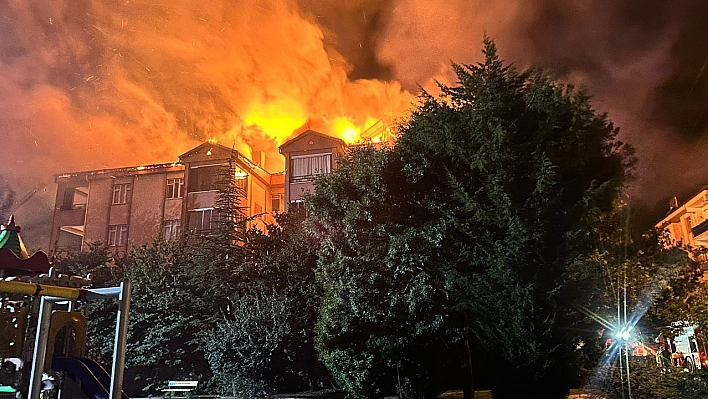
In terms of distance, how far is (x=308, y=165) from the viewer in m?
14.1

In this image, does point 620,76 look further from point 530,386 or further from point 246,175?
point 246,175

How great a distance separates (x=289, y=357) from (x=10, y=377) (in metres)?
4.50

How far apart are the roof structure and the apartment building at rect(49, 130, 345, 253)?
7.34 metres

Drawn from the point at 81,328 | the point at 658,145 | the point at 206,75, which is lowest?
the point at 81,328

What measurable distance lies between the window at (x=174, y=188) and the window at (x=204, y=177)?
34 centimetres

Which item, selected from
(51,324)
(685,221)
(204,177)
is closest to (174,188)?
(204,177)

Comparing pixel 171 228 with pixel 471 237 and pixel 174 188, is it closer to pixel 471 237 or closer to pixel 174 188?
pixel 174 188

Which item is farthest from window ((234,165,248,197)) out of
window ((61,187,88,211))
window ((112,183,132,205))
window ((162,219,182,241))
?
window ((61,187,88,211))

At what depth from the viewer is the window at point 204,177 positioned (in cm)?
1426

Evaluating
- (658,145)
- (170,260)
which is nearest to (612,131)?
(658,145)

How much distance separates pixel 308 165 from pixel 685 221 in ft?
29.8

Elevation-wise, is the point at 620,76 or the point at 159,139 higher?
the point at 159,139

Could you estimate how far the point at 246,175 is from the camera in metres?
14.7

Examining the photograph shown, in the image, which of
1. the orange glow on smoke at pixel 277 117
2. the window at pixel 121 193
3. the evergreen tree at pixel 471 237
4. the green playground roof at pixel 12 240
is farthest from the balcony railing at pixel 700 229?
the window at pixel 121 193
